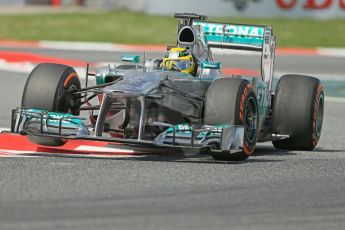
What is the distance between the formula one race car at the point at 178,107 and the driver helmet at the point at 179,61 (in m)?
0.01

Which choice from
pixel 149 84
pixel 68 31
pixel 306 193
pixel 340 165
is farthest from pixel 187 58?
pixel 68 31

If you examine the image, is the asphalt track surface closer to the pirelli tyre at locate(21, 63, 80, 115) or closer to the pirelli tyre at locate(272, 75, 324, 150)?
the pirelli tyre at locate(272, 75, 324, 150)

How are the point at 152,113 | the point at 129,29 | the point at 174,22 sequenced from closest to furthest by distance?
the point at 152,113
the point at 129,29
the point at 174,22

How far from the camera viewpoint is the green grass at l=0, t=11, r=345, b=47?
2934cm

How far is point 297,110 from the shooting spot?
37.2 feet

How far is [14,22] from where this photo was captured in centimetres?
3203

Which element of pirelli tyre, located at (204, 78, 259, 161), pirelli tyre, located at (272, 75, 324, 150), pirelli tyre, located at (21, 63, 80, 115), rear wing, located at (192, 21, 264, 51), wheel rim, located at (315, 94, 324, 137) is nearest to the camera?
pirelli tyre, located at (204, 78, 259, 161)

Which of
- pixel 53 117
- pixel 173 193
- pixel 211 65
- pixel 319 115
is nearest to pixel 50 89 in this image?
pixel 53 117

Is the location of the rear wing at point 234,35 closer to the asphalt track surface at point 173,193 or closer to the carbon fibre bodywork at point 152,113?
the carbon fibre bodywork at point 152,113

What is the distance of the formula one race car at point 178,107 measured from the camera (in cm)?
980

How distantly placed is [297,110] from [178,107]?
1623 mm

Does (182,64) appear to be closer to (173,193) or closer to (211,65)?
(211,65)

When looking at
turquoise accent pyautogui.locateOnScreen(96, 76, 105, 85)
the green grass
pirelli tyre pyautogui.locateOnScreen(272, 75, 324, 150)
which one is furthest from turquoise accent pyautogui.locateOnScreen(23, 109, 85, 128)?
the green grass

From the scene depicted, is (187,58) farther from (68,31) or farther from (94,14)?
(94,14)
